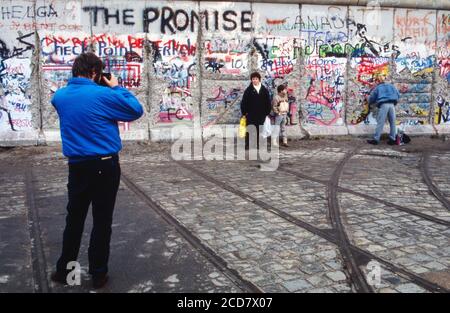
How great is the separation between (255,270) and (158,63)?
9256 millimetres

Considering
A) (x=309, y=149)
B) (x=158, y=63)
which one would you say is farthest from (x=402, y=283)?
(x=158, y=63)

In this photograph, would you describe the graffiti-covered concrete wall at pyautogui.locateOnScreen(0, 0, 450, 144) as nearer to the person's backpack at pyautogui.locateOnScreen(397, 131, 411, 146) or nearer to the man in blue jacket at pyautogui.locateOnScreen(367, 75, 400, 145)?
the man in blue jacket at pyautogui.locateOnScreen(367, 75, 400, 145)

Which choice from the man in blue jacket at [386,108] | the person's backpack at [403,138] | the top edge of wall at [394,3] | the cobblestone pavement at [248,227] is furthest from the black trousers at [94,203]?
the person's backpack at [403,138]

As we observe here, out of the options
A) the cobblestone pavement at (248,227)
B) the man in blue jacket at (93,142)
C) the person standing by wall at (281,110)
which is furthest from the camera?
the person standing by wall at (281,110)

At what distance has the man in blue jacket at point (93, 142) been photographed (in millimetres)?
4449

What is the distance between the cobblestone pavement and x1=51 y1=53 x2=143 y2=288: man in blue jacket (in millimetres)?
500

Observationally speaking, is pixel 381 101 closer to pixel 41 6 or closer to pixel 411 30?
pixel 411 30

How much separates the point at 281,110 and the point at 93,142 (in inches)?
358

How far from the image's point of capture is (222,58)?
540 inches

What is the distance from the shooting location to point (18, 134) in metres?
12.5

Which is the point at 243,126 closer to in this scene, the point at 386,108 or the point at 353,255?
the point at 386,108

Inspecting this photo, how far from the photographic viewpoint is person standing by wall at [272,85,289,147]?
13172mm

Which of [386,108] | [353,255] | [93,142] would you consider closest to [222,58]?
[386,108]

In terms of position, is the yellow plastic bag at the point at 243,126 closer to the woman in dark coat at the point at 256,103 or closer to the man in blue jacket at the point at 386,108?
the woman in dark coat at the point at 256,103
